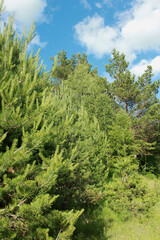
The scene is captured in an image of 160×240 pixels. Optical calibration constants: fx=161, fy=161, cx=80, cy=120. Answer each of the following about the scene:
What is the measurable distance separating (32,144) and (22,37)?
3077 millimetres

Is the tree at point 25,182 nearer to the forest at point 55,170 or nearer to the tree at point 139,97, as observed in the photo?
the forest at point 55,170

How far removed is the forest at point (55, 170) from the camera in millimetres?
2488

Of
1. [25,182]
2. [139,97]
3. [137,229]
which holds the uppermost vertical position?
[139,97]

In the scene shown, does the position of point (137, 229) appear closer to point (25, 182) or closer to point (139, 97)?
point (25, 182)

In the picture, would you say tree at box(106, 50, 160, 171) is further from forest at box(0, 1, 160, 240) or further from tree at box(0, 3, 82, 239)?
tree at box(0, 3, 82, 239)

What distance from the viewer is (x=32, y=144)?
2658 millimetres

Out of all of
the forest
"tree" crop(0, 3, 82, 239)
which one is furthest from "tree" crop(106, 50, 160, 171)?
"tree" crop(0, 3, 82, 239)

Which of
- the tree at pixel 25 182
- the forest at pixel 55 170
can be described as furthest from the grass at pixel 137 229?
the tree at pixel 25 182

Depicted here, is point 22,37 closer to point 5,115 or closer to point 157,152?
point 5,115

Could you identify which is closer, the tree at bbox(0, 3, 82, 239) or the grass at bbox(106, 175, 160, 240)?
the tree at bbox(0, 3, 82, 239)

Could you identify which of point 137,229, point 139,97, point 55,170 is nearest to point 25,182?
point 55,170

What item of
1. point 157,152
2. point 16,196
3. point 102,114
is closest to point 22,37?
point 16,196

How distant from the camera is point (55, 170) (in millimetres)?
2451

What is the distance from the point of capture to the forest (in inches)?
98.0
